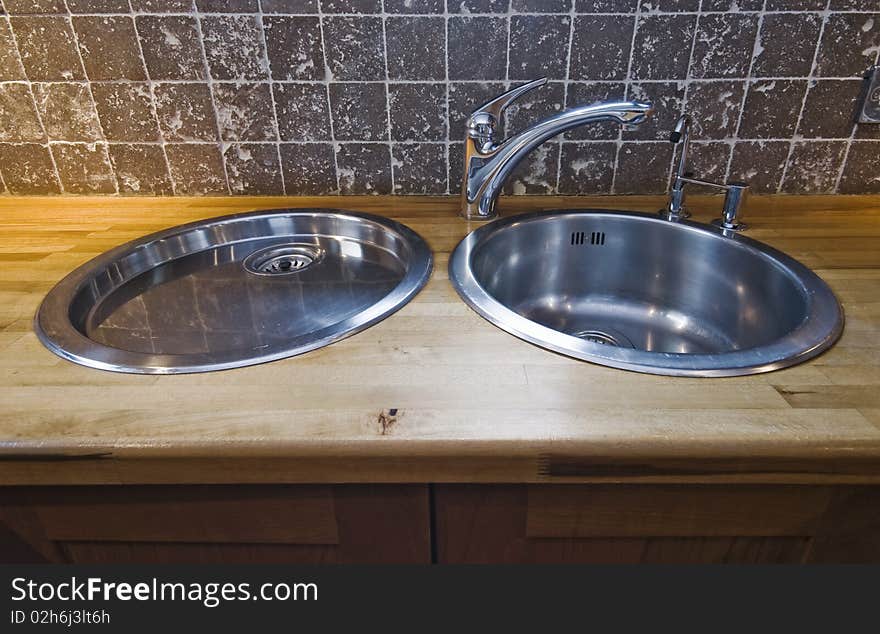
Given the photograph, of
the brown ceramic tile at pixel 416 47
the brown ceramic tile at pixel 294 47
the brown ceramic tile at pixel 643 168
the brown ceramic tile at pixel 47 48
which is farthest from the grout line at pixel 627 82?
the brown ceramic tile at pixel 47 48

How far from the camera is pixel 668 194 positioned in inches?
35.7

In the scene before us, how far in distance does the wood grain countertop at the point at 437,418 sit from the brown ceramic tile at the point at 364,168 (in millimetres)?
447

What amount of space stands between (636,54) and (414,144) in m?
0.39

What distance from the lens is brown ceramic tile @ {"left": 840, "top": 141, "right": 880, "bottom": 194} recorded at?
919mm

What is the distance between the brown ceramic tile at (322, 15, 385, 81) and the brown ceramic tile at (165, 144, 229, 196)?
0.28 metres

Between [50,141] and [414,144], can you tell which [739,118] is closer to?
[414,144]

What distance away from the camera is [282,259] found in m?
0.92

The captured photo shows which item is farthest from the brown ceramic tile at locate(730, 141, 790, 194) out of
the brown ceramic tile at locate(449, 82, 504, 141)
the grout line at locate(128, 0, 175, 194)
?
the grout line at locate(128, 0, 175, 194)

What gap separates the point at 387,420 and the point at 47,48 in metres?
0.93

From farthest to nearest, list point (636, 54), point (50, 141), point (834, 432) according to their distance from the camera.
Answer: point (50, 141) → point (636, 54) → point (834, 432)

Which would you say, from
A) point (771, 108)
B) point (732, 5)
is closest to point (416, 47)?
point (732, 5)

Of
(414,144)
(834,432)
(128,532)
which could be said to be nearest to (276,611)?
(128,532)

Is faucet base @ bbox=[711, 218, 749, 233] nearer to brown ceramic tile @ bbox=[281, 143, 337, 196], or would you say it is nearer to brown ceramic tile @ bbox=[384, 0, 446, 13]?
brown ceramic tile @ bbox=[384, 0, 446, 13]

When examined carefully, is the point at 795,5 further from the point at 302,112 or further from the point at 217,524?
the point at 217,524
